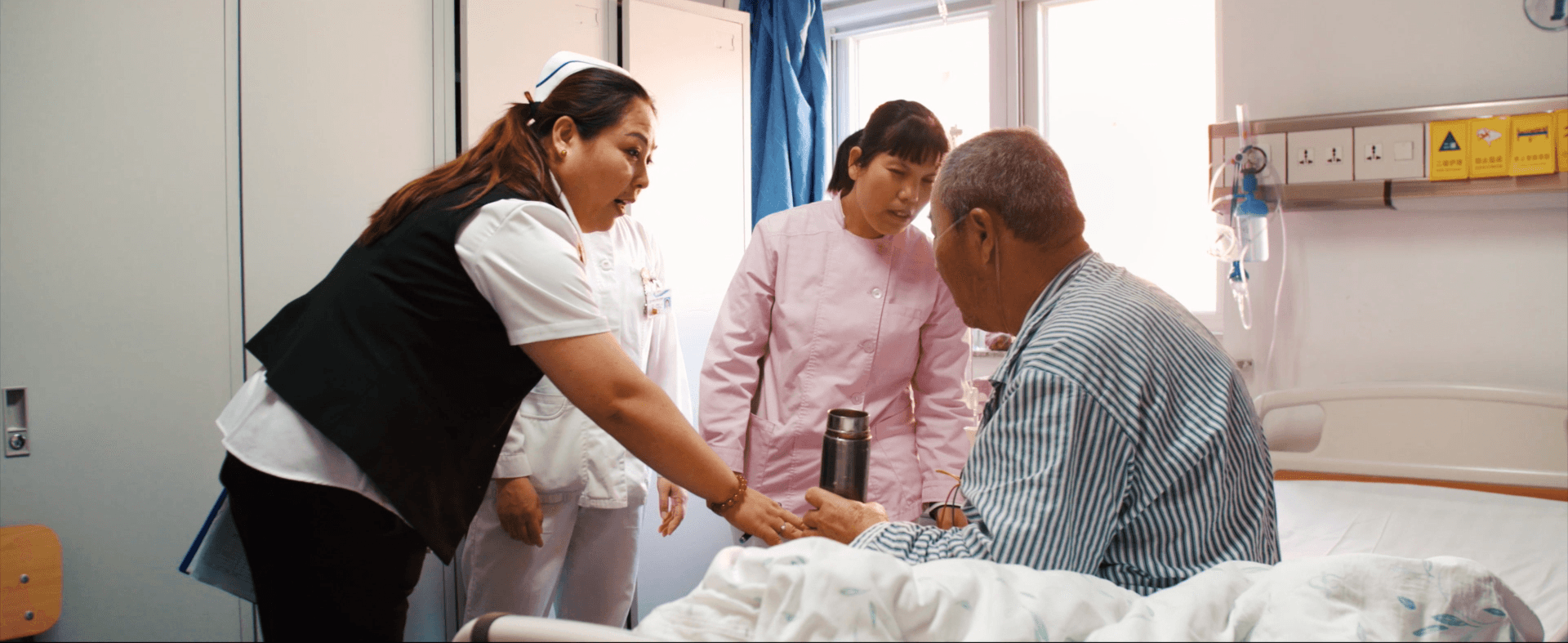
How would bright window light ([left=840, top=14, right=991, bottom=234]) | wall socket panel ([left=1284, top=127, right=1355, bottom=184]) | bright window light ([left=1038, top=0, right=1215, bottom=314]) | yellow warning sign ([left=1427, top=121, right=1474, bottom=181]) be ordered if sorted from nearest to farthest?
yellow warning sign ([left=1427, top=121, right=1474, bottom=181])
wall socket panel ([left=1284, top=127, right=1355, bottom=184])
bright window light ([left=1038, top=0, right=1215, bottom=314])
bright window light ([left=840, top=14, right=991, bottom=234])

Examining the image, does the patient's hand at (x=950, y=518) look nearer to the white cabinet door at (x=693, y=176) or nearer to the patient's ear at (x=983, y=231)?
the patient's ear at (x=983, y=231)

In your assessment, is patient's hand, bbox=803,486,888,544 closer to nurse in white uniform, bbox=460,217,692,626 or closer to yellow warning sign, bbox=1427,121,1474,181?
nurse in white uniform, bbox=460,217,692,626

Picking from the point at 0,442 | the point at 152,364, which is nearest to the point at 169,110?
the point at 152,364

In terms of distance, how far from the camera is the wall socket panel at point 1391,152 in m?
2.12

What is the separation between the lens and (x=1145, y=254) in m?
2.91

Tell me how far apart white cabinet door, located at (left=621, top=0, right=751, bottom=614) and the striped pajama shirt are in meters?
1.70

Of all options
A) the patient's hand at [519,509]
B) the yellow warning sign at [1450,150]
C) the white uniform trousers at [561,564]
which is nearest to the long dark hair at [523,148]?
the patient's hand at [519,509]

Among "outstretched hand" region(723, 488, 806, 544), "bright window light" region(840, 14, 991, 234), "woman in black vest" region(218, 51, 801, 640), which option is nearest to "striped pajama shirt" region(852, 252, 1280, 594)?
"outstretched hand" region(723, 488, 806, 544)

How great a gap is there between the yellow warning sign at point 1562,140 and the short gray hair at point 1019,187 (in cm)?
156

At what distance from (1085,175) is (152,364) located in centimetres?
271

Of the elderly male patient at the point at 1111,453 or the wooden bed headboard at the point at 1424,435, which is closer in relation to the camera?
the elderly male patient at the point at 1111,453

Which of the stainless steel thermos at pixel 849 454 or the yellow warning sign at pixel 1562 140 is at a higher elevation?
the yellow warning sign at pixel 1562 140

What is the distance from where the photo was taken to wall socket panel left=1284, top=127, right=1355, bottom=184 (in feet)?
7.25

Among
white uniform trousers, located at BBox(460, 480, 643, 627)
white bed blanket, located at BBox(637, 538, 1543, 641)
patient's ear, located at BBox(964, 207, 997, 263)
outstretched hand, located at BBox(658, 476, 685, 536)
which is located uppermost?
patient's ear, located at BBox(964, 207, 997, 263)
